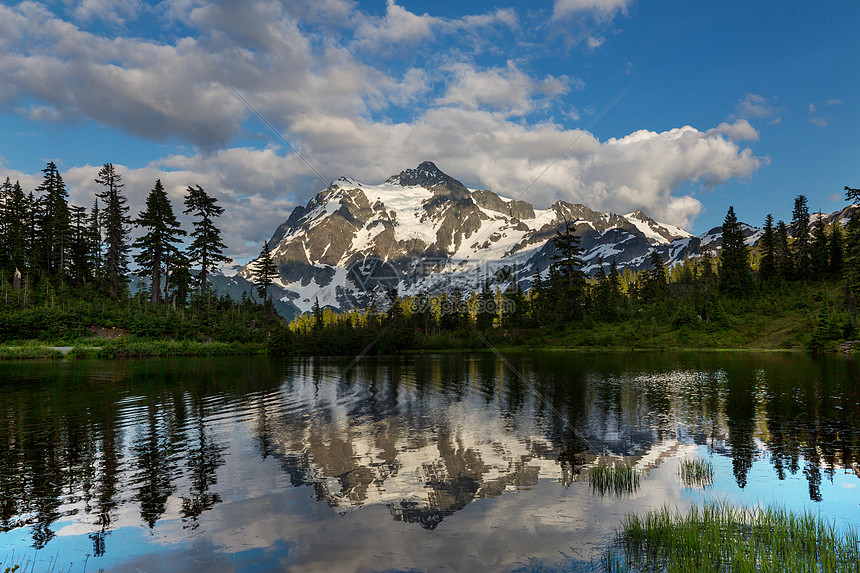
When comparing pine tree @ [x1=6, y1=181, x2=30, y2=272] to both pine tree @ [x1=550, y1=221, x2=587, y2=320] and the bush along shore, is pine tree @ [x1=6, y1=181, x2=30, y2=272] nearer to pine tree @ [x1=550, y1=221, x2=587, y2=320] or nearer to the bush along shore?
the bush along shore

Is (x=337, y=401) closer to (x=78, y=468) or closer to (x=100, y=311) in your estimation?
(x=78, y=468)

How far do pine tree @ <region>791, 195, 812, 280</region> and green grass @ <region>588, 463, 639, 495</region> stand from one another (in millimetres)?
110751

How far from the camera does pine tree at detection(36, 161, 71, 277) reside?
274ft

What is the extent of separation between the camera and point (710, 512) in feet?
37.6

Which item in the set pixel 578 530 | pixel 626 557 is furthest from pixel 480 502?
pixel 626 557

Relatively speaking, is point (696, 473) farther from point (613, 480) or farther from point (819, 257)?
point (819, 257)

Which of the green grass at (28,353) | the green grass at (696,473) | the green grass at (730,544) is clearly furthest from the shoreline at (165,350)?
the green grass at (730,544)

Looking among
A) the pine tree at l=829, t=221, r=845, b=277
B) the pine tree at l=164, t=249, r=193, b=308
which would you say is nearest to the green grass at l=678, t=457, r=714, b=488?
the pine tree at l=164, t=249, r=193, b=308

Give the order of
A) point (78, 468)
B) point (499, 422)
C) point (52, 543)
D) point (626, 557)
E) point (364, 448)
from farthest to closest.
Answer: point (499, 422)
point (364, 448)
point (78, 468)
point (52, 543)
point (626, 557)

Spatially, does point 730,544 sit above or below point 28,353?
below

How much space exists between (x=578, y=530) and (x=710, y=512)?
3321 mm

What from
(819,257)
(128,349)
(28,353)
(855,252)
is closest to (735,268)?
(819,257)

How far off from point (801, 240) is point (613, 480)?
11431 centimetres

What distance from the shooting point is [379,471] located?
16172 mm
